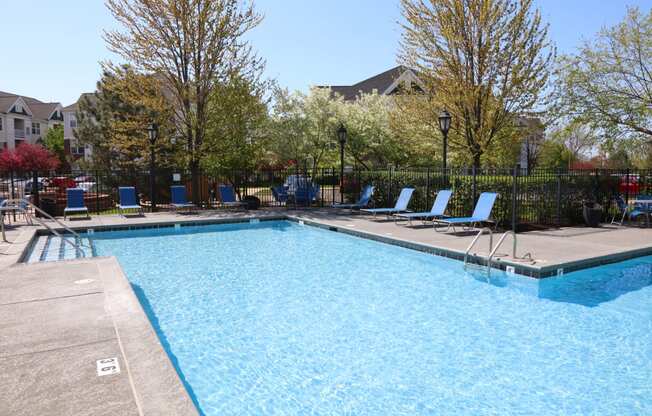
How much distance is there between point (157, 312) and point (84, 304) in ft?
4.16

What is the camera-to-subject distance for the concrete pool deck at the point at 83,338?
3100 mm

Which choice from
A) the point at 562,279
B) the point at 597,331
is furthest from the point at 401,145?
the point at 597,331

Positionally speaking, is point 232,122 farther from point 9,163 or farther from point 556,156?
point 556,156

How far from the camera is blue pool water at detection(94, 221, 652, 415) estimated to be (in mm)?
4160

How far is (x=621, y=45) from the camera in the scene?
19.4 meters

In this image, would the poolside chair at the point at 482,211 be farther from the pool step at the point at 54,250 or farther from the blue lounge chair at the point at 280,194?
the blue lounge chair at the point at 280,194

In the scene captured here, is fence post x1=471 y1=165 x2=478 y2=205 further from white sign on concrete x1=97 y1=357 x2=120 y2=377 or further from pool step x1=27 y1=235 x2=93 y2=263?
white sign on concrete x1=97 y1=357 x2=120 y2=377

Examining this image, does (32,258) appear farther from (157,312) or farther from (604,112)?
(604,112)

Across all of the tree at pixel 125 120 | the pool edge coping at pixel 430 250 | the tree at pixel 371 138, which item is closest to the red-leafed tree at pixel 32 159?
the tree at pixel 125 120

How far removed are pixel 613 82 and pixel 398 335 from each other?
19215 mm

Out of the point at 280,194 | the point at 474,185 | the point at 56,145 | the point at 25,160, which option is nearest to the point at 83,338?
the point at 474,185

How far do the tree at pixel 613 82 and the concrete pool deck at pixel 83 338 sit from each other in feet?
41.1

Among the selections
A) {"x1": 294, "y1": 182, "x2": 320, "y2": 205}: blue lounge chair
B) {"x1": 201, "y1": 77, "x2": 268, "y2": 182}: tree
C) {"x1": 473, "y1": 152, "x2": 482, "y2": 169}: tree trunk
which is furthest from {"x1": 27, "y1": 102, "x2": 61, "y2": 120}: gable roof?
{"x1": 473, "y1": 152, "x2": 482, "y2": 169}: tree trunk

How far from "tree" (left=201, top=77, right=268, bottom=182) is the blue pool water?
32.4 ft
